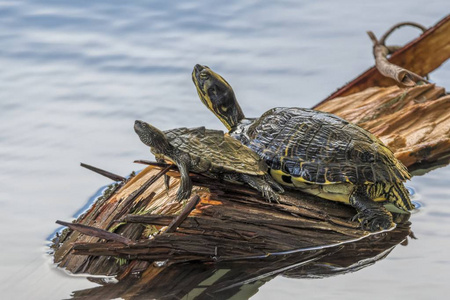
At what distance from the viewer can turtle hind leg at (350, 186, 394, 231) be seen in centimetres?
271

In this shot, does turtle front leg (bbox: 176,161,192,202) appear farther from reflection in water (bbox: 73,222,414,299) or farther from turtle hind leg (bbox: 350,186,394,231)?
turtle hind leg (bbox: 350,186,394,231)

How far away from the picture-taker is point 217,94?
9.80 feet

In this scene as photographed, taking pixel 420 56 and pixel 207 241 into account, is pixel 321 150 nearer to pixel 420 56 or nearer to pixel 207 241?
pixel 207 241

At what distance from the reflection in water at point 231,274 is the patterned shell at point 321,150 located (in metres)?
0.24

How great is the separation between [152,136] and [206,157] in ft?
0.60

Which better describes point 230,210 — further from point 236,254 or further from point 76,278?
point 76,278

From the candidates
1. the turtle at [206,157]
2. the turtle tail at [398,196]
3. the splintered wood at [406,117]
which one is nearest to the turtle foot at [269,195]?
the turtle at [206,157]

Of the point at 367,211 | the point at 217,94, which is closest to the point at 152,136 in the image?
the point at 217,94

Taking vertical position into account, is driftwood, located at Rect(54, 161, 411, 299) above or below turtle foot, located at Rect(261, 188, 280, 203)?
below

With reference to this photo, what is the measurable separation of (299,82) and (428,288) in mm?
2112

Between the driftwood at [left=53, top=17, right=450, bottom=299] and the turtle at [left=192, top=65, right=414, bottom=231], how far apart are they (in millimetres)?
66

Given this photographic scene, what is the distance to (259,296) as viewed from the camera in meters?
2.42

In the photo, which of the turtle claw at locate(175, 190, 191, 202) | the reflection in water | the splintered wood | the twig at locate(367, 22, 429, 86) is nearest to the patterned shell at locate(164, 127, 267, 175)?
the turtle claw at locate(175, 190, 191, 202)

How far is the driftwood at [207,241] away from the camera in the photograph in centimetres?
241
